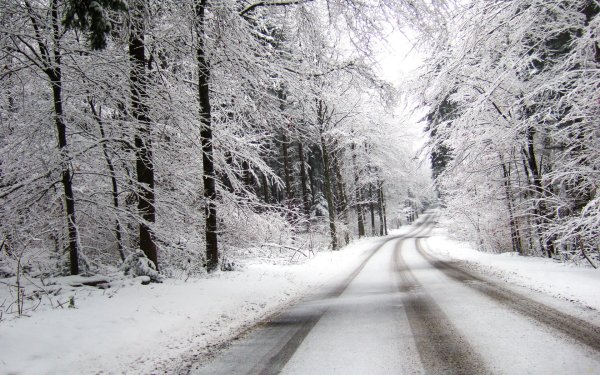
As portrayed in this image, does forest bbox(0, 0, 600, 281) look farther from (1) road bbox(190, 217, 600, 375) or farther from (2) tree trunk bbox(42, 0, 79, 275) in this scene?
(1) road bbox(190, 217, 600, 375)

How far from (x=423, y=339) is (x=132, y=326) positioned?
13.5 ft

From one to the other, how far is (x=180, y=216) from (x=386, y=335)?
6565 millimetres

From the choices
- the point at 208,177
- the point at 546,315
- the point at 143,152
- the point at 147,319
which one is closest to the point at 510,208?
the point at 546,315

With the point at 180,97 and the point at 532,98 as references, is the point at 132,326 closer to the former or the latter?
the point at 180,97

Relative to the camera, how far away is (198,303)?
6750 millimetres

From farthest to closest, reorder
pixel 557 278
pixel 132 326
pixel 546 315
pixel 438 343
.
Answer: pixel 557 278 < pixel 132 326 < pixel 546 315 < pixel 438 343

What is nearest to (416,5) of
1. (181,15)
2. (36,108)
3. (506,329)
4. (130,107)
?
(181,15)

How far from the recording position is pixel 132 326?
5383 millimetres

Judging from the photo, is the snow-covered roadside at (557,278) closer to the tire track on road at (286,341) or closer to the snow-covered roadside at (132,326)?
the tire track on road at (286,341)

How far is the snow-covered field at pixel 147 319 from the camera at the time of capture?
4320 millimetres

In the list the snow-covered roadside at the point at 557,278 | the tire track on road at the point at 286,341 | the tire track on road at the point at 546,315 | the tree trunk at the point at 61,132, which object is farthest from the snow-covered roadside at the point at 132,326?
the snow-covered roadside at the point at 557,278

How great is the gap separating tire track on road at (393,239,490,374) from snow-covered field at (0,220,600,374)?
2.44m

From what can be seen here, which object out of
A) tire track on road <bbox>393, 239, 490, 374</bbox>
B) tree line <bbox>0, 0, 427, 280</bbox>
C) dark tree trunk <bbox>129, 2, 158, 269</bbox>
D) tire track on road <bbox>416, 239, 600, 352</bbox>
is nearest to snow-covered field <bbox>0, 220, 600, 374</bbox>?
tire track on road <bbox>416, 239, 600, 352</bbox>

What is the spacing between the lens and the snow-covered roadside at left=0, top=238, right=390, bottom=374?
4277mm
